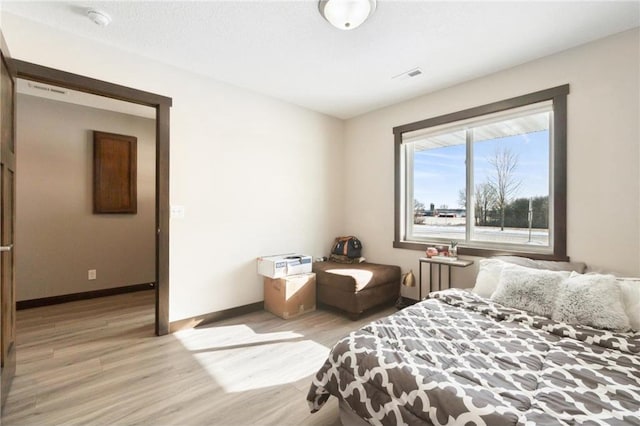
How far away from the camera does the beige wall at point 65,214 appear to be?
11.5 ft

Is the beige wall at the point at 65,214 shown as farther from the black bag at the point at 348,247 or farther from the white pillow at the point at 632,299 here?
the white pillow at the point at 632,299

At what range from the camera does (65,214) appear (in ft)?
12.3

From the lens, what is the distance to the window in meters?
2.73

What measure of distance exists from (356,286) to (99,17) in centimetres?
319

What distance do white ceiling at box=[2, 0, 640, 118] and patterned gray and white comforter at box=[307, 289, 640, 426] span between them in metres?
2.17

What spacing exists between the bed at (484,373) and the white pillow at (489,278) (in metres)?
0.45

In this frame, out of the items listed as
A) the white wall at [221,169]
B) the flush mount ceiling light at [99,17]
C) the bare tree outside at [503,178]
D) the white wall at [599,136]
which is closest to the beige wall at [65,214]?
the white wall at [221,169]

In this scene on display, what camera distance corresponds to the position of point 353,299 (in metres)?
3.18

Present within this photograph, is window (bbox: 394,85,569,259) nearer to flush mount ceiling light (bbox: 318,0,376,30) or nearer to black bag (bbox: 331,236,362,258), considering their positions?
black bag (bbox: 331,236,362,258)

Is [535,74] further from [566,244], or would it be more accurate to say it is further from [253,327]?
[253,327]

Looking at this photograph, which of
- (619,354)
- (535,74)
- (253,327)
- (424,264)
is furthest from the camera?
(424,264)

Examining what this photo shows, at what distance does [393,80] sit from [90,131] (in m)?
4.01

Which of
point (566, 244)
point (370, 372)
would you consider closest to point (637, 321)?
point (566, 244)

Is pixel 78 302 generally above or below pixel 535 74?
below
